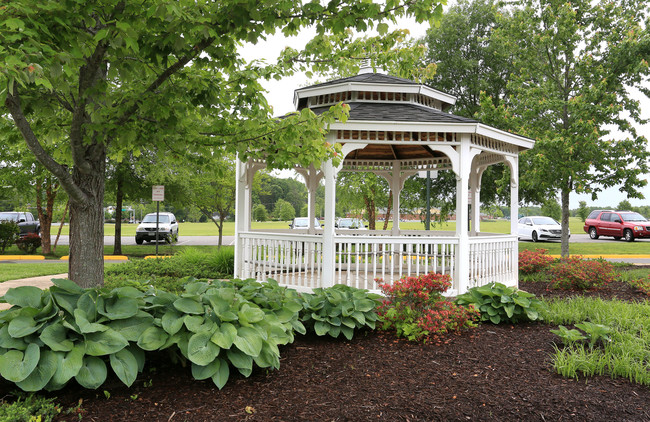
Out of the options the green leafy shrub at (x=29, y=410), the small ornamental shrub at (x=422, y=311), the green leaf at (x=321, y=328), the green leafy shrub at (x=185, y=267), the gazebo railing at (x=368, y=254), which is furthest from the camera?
the green leafy shrub at (x=185, y=267)

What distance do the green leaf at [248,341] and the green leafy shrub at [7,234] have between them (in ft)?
55.5

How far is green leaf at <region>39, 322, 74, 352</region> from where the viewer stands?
313cm

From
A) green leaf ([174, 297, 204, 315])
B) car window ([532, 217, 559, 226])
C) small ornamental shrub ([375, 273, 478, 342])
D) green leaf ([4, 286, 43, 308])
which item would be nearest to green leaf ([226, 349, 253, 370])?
green leaf ([174, 297, 204, 315])

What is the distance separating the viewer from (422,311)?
5.31 metres

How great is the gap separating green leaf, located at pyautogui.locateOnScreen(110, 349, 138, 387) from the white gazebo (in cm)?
385

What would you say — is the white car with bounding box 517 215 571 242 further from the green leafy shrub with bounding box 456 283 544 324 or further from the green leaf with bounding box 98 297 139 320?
the green leaf with bounding box 98 297 139 320

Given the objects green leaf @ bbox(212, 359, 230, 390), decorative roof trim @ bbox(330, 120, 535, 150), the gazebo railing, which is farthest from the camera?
the gazebo railing

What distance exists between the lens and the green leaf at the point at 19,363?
293cm

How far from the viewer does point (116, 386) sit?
349cm

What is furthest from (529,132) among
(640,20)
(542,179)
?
(640,20)

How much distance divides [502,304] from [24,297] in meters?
5.36

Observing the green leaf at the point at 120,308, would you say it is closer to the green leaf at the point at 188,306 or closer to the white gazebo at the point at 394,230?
the green leaf at the point at 188,306

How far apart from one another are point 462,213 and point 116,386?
5.82 metres

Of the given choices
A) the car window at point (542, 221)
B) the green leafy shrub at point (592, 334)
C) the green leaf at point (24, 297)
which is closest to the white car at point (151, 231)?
the green leaf at point (24, 297)
